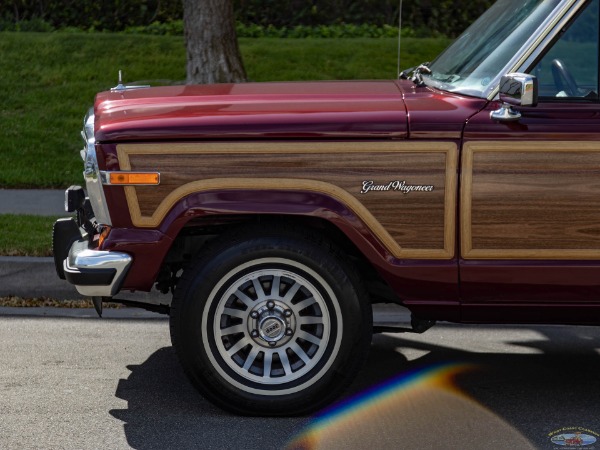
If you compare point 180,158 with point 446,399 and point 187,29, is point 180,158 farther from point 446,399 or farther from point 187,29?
point 187,29

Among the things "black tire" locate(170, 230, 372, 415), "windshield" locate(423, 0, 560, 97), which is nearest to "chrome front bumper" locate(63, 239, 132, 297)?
"black tire" locate(170, 230, 372, 415)

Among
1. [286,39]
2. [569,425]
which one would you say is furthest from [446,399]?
[286,39]

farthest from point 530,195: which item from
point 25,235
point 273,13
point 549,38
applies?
point 273,13

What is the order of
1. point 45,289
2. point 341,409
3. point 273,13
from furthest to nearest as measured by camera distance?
point 273,13, point 45,289, point 341,409

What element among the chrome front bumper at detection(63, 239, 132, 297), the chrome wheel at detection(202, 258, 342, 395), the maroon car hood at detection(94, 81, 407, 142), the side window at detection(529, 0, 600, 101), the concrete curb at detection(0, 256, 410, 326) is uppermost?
the side window at detection(529, 0, 600, 101)

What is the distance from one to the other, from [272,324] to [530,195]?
124 cm

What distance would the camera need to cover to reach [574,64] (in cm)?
525

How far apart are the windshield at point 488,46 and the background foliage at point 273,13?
9368mm

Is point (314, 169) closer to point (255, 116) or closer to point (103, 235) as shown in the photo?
point (255, 116)

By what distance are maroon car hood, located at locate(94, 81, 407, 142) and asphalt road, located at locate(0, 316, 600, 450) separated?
1229 millimetres

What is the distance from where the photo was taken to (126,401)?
17.9 ft

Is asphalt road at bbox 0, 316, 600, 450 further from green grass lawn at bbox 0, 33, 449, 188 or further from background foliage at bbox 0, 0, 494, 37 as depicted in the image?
background foliage at bbox 0, 0, 494, 37

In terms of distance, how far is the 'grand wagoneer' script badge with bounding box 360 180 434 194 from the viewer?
5035mm

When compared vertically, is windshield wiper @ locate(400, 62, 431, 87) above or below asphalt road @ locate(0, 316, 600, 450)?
above
